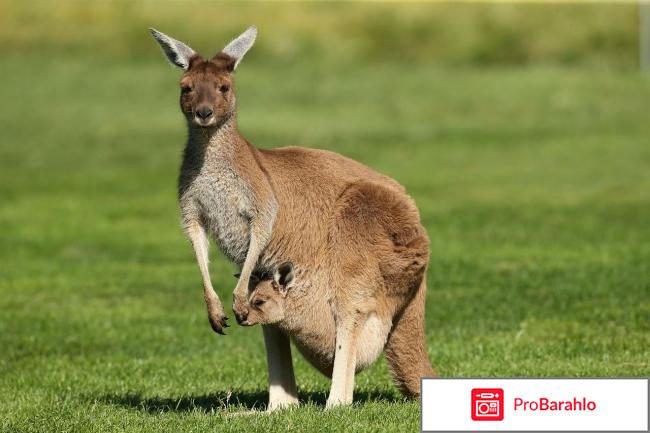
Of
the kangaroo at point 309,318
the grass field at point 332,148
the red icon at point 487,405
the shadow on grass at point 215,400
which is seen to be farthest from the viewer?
the grass field at point 332,148

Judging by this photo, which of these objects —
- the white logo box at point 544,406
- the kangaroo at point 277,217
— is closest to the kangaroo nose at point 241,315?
the kangaroo at point 277,217

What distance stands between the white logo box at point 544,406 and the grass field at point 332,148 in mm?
723

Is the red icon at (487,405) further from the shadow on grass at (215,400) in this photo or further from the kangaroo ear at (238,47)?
the kangaroo ear at (238,47)

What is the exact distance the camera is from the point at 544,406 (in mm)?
6430

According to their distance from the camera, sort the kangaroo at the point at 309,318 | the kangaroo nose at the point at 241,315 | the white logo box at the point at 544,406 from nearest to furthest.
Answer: the white logo box at the point at 544,406 → the kangaroo nose at the point at 241,315 → the kangaroo at the point at 309,318

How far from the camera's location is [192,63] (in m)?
7.60

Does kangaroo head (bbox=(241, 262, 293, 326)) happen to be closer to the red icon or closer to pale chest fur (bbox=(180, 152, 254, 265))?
pale chest fur (bbox=(180, 152, 254, 265))

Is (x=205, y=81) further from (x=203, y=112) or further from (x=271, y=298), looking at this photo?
(x=271, y=298)

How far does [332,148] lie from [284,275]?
834 inches

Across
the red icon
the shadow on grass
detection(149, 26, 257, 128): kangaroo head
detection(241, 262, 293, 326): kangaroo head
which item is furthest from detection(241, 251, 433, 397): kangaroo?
the red icon

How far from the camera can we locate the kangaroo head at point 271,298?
7586 millimetres

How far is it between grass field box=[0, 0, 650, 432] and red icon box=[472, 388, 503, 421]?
0.75 m

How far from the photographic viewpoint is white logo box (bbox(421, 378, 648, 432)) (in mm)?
6359

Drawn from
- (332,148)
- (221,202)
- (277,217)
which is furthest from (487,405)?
(332,148)
